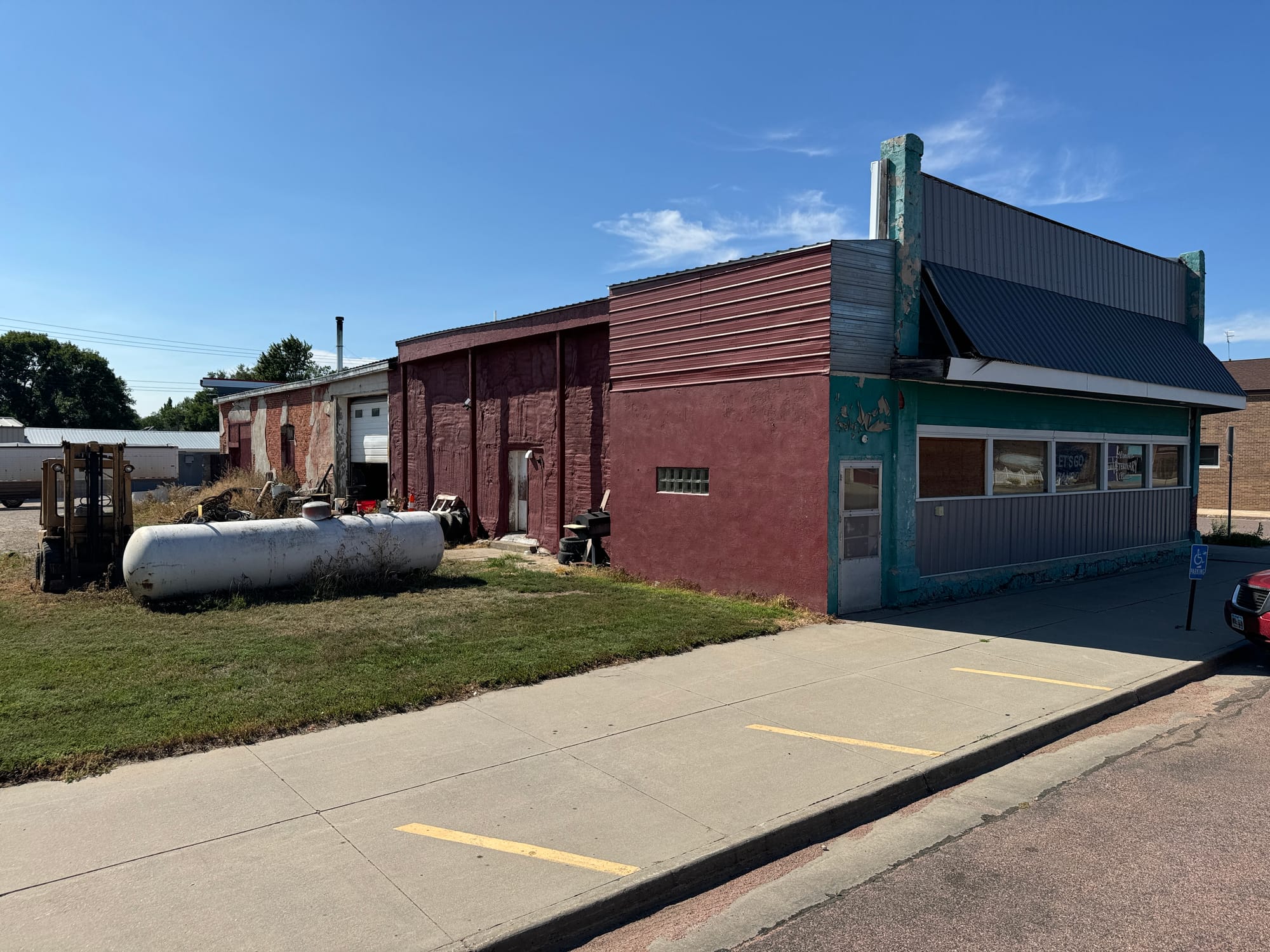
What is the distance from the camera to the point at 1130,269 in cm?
1764

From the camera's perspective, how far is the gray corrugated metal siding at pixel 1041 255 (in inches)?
521

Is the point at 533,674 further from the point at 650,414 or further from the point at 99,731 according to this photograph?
the point at 650,414

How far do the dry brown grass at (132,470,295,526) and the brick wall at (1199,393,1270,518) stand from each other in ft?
120

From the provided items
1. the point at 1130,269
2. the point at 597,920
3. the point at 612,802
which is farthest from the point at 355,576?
the point at 1130,269

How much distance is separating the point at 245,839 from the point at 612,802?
2.18 meters

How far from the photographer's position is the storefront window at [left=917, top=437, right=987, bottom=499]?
1285 cm

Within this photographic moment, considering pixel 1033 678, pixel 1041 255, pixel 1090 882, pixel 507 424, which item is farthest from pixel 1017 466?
pixel 507 424

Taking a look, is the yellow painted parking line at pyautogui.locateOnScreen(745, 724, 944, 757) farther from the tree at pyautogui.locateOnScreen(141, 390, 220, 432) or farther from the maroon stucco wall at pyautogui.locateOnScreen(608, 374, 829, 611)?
the tree at pyautogui.locateOnScreen(141, 390, 220, 432)

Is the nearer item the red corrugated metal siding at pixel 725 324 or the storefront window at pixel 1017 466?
the red corrugated metal siding at pixel 725 324

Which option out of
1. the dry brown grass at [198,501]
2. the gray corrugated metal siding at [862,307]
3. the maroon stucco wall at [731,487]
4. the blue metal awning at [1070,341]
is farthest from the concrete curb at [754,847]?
the dry brown grass at [198,501]

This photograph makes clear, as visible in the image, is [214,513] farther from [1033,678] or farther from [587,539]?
[1033,678]

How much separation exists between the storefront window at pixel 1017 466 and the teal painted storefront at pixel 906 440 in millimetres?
292

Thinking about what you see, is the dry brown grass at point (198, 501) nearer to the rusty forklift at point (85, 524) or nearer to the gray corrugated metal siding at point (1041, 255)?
the rusty forklift at point (85, 524)

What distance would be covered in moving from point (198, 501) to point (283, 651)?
18744 millimetres
